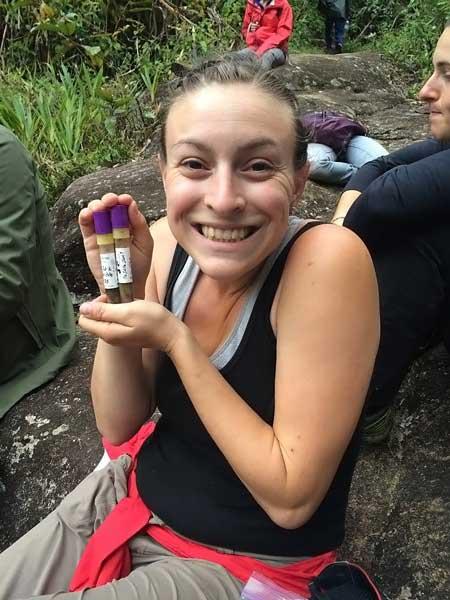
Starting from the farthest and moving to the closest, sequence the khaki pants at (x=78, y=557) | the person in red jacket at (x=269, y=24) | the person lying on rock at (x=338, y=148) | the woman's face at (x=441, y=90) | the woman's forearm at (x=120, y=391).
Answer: the person in red jacket at (x=269, y=24)
the person lying on rock at (x=338, y=148)
the woman's face at (x=441, y=90)
the woman's forearm at (x=120, y=391)
the khaki pants at (x=78, y=557)

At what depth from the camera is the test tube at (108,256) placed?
1.37m

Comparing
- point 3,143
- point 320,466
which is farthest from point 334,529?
point 3,143

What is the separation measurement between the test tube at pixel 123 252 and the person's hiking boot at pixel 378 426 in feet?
3.79

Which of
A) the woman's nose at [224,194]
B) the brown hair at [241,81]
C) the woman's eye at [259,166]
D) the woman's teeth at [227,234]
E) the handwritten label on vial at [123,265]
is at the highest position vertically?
the brown hair at [241,81]

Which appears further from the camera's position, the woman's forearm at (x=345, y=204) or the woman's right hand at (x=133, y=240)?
the woman's forearm at (x=345, y=204)

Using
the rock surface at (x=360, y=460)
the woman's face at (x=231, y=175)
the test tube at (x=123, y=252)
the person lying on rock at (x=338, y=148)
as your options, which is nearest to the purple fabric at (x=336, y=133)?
the person lying on rock at (x=338, y=148)

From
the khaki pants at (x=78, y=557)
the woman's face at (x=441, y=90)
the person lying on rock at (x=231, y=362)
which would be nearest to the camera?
the person lying on rock at (x=231, y=362)

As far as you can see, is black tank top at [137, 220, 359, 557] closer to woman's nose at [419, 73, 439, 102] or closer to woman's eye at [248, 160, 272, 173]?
woman's eye at [248, 160, 272, 173]

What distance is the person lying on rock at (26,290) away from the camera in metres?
2.49

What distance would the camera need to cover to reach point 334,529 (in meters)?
1.51

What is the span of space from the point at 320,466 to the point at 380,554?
2.85 feet

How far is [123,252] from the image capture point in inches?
54.4

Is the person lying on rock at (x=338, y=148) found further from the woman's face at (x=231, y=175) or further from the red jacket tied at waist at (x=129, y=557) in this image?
the red jacket tied at waist at (x=129, y=557)

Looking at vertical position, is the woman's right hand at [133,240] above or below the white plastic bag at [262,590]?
above
